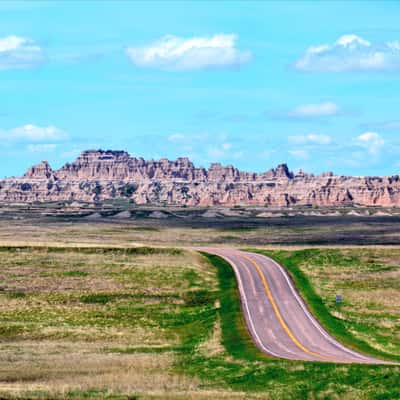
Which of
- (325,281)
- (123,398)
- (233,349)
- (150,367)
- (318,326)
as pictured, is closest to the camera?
(123,398)

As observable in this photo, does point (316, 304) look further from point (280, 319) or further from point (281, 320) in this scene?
point (281, 320)

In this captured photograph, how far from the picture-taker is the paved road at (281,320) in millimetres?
42750

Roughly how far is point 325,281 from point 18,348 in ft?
111

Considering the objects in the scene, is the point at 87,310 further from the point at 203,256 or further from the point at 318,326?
the point at 203,256

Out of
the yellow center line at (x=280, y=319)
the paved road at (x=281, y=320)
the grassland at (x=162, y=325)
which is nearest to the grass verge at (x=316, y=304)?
the grassland at (x=162, y=325)

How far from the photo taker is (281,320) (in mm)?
53500

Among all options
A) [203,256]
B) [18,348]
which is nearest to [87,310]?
[18,348]

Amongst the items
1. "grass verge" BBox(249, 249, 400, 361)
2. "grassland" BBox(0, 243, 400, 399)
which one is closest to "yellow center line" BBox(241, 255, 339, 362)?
"grass verge" BBox(249, 249, 400, 361)

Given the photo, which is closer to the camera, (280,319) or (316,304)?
(280,319)

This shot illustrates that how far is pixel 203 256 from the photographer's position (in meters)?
93.5

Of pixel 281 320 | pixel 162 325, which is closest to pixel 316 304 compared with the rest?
pixel 281 320

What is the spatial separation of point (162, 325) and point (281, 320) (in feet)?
24.6

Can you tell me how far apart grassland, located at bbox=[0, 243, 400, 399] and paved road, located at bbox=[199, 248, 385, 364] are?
1.12 metres

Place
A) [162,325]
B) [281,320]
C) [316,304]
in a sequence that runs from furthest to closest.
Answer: [316,304] < [162,325] < [281,320]
